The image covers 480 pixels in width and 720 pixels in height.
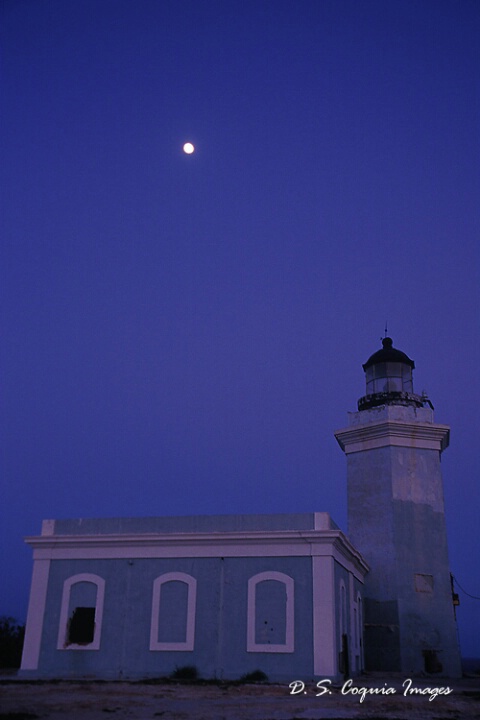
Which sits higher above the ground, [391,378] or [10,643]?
[391,378]

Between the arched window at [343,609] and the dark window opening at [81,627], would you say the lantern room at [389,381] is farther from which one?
the dark window opening at [81,627]

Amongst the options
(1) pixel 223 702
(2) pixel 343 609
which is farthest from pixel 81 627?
(1) pixel 223 702

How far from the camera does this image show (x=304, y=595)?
56.1ft

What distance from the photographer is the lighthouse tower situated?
22797 millimetres

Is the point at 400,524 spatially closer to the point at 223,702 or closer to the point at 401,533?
the point at 401,533

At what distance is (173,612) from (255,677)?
269cm

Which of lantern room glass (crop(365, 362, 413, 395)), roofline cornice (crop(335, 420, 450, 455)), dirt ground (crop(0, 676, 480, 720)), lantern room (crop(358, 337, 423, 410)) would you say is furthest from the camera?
lantern room glass (crop(365, 362, 413, 395))

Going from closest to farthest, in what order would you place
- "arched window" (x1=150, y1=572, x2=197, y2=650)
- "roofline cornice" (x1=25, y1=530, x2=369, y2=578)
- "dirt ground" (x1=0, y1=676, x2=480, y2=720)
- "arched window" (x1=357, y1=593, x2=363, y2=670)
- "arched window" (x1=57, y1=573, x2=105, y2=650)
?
"dirt ground" (x1=0, y1=676, x2=480, y2=720), "roofline cornice" (x1=25, y1=530, x2=369, y2=578), "arched window" (x1=150, y1=572, x2=197, y2=650), "arched window" (x1=57, y1=573, x2=105, y2=650), "arched window" (x1=357, y1=593, x2=363, y2=670)

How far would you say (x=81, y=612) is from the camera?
1841 cm

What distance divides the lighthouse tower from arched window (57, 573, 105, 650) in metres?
9.77

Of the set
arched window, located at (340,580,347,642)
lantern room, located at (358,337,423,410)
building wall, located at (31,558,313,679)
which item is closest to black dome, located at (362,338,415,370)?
lantern room, located at (358,337,423,410)

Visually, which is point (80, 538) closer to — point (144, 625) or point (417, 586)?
point (144, 625)

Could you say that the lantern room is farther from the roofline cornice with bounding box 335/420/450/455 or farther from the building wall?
the building wall

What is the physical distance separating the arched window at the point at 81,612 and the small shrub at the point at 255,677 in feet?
13.4
